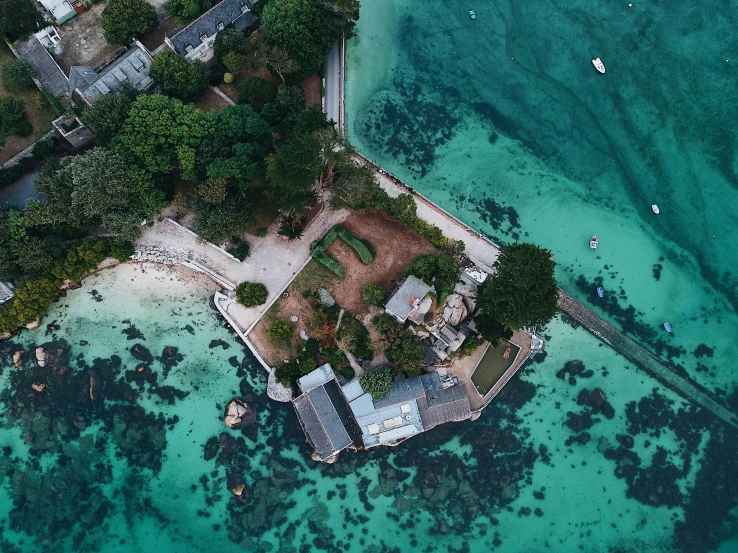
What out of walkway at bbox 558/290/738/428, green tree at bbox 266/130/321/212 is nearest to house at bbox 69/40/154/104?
green tree at bbox 266/130/321/212

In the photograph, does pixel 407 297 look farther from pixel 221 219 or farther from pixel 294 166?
pixel 221 219

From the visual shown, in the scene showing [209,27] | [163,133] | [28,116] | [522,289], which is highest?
[28,116]

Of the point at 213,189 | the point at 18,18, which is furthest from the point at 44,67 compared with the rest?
the point at 213,189

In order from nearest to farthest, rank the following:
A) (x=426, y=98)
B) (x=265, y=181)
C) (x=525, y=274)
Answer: (x=525, y=274) → (x=265, y=181) → (x=426, y=98)

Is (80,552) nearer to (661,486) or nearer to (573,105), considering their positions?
(661,486)

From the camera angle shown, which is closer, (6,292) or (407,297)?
(6,292)

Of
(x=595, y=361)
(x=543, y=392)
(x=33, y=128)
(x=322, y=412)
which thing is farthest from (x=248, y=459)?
(x=33, y=128)
